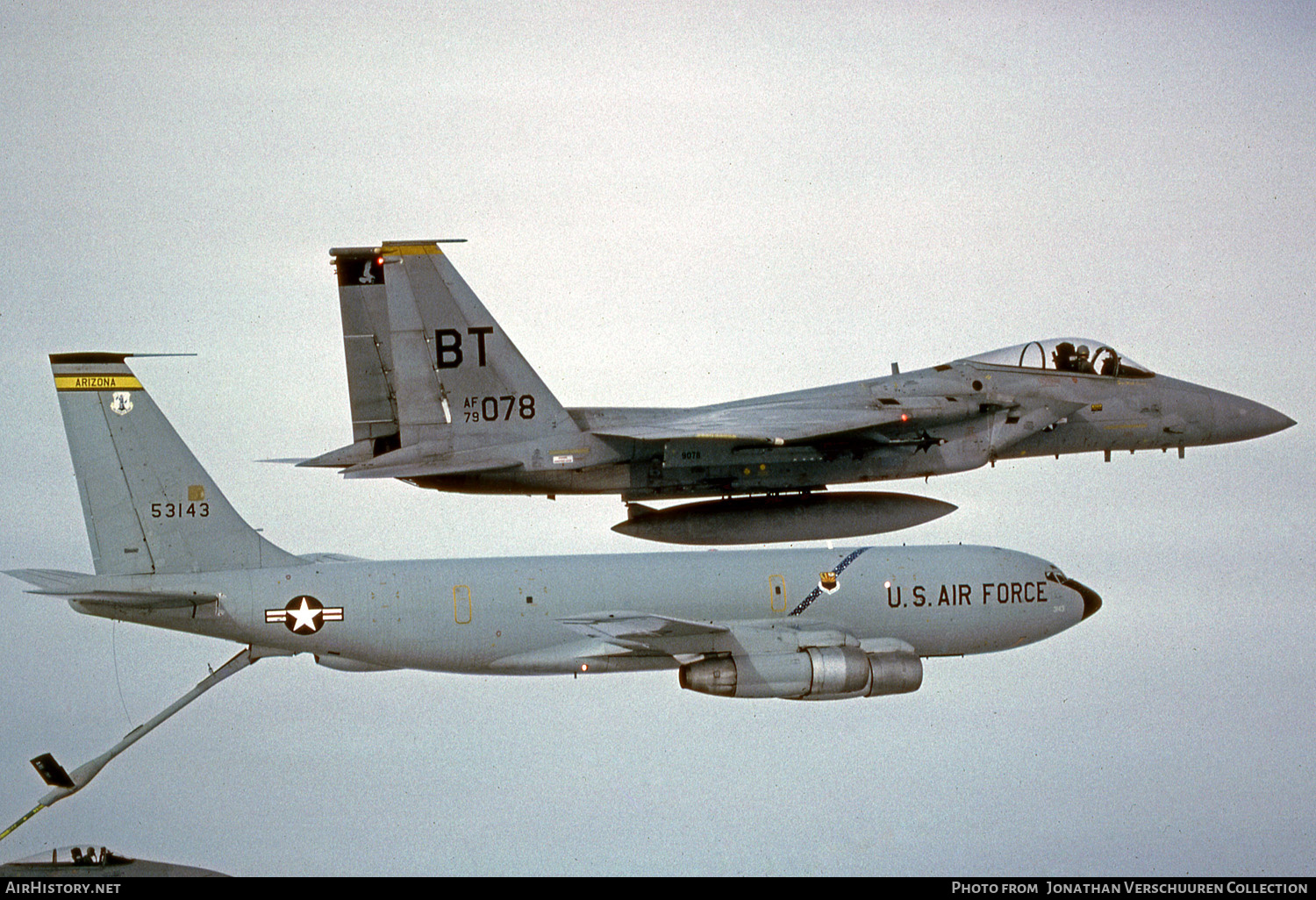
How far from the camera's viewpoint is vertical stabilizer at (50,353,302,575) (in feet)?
86.1

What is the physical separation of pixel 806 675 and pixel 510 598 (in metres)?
4.71

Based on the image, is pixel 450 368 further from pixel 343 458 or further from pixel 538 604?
pixel 538 604

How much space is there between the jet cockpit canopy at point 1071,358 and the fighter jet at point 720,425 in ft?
0.07

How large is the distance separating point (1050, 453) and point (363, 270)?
394 inches

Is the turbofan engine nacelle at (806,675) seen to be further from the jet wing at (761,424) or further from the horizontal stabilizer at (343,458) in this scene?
the horizontal stabilizer at (343,458)

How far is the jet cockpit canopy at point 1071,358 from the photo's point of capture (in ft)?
87.6

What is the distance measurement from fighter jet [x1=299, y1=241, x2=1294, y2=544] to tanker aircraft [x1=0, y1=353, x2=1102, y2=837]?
9.14 feet

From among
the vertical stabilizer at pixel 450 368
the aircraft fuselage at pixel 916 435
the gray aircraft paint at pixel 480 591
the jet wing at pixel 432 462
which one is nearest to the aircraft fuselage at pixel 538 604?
the gray aircraft paint at pixel 480 591

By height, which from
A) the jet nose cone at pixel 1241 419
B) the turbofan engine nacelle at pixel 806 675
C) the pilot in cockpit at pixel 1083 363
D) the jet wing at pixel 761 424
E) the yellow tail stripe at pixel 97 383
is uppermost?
the yellow tail stripe at pixel 97 383

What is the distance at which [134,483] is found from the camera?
88.0 feet

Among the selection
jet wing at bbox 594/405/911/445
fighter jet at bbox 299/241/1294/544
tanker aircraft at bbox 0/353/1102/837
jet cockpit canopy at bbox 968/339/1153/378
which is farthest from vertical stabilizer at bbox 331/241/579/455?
jet cockpit canopy at bbox 968/339/1153/378

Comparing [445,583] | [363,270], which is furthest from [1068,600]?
[363,270]

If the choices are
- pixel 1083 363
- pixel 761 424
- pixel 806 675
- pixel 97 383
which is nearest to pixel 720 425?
pixel 761 424

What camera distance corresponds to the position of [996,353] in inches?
1052
